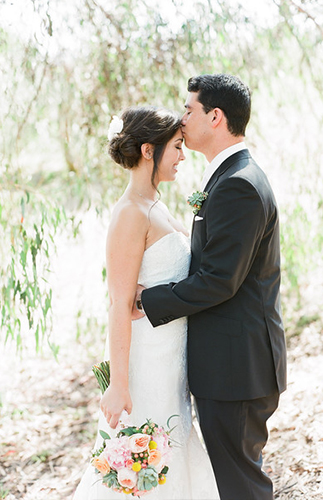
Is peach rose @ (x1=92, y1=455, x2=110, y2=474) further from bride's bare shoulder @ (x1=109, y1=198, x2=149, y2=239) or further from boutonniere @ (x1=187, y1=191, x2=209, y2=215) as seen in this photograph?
boutonniere @ (x1=187, y1=191, x2=209, y2=215)

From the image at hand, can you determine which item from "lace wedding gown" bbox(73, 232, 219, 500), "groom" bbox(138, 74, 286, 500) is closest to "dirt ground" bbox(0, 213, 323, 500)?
"lace wedding gown" bbox(73, 232, 219, 500)

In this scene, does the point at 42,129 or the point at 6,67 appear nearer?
the point at 6,67

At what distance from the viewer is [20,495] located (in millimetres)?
3230

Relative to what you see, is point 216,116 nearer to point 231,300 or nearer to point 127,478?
point 231,300

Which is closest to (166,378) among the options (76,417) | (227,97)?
(227,97)

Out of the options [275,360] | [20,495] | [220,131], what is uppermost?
[220,131]

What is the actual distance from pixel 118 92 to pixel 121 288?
1.82 m

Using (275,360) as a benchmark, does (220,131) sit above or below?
above

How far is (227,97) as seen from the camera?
2215mm

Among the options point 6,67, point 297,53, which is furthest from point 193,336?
point 297,53

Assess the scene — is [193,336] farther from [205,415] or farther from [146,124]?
[146,124]

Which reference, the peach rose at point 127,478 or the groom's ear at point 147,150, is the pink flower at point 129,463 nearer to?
the peach rose at point 127,478

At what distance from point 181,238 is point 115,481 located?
3.06 feet

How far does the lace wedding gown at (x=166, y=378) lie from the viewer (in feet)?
7.42
